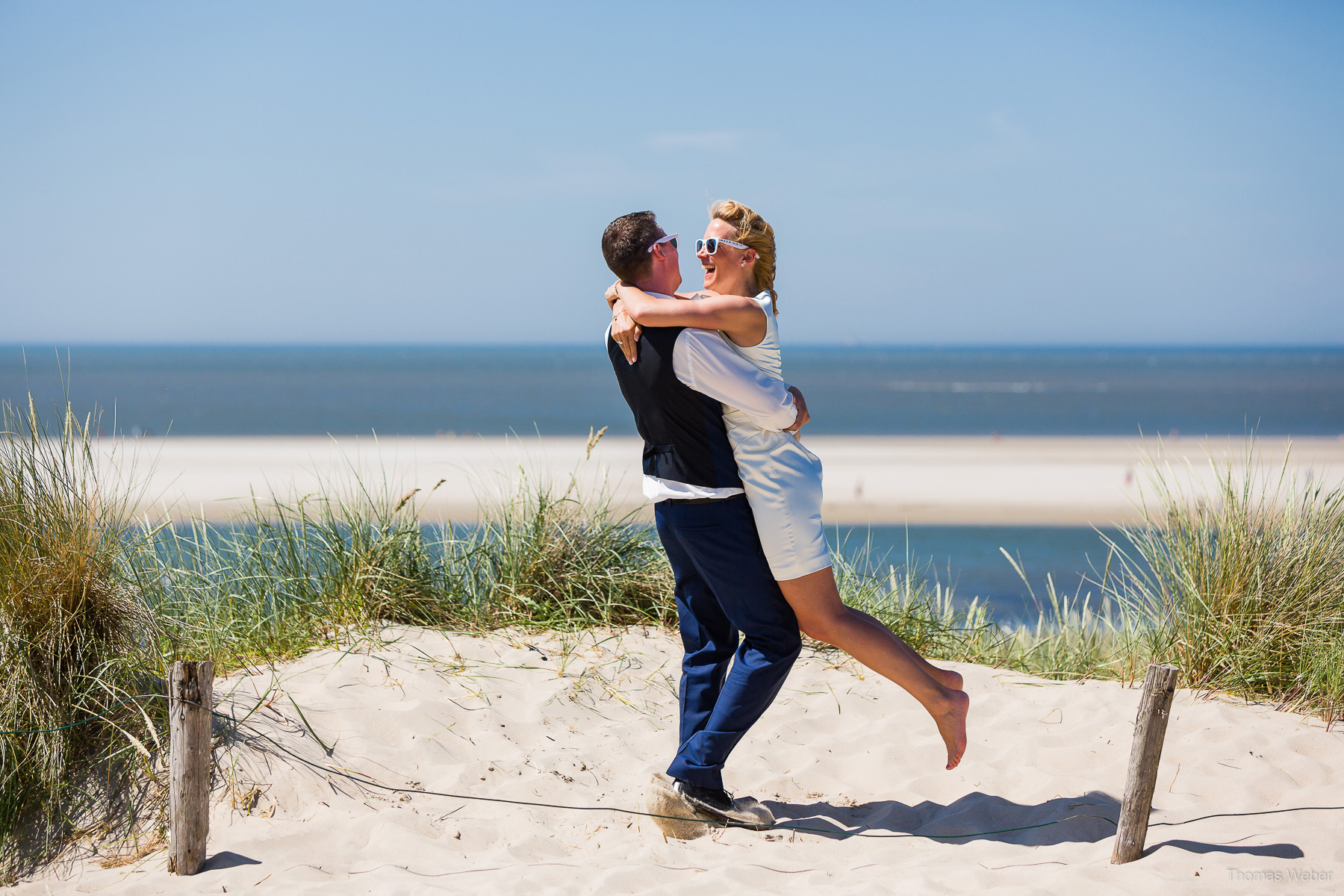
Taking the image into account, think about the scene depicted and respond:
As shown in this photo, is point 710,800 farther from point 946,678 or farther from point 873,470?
point 873,470

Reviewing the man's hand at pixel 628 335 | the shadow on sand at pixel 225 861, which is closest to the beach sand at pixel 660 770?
the shadow on sand at pixel 225 861

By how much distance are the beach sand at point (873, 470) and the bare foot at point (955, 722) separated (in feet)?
20.0

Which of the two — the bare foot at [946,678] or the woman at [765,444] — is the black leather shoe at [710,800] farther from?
the bare foot at [946,678]

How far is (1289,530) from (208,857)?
182 inches

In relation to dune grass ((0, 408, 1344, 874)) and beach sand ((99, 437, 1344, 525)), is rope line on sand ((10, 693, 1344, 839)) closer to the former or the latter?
dune grass ((0, 408, 1344, 874))

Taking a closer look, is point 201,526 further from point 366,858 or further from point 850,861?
point 850,861

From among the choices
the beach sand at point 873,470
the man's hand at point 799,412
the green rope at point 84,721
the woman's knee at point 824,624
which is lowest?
the beach sand at point 873,470

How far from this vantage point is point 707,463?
110 inches

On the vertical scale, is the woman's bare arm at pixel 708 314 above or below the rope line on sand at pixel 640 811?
above

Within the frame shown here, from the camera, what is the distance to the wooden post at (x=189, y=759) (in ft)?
8.96

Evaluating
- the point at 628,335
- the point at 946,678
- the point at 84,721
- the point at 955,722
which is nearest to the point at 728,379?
the point at 628,335

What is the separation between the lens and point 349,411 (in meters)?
40.1

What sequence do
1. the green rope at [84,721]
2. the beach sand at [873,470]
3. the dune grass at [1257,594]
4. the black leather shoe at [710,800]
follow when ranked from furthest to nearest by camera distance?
the beach sand at [873,470] < the dune grass at [1257,594] < the black leather shoe at [710,800] < the green rope at [84,721]

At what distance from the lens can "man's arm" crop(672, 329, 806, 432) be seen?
267 cm
